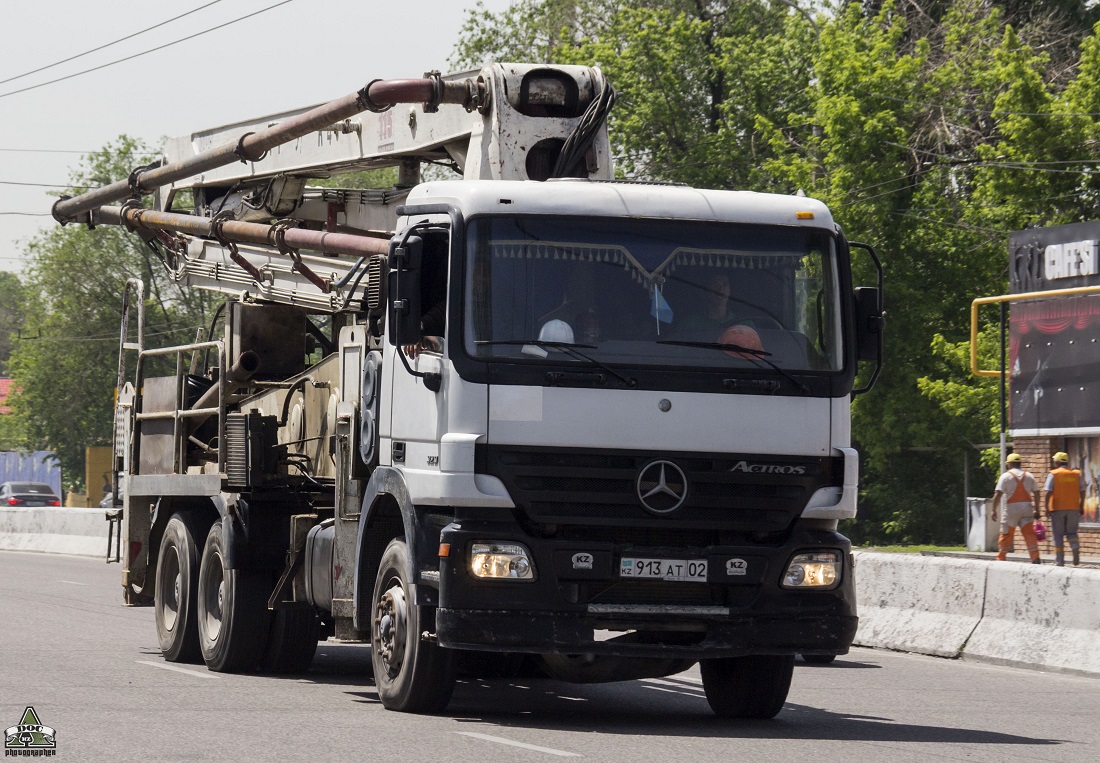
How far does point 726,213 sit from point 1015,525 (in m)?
18.1

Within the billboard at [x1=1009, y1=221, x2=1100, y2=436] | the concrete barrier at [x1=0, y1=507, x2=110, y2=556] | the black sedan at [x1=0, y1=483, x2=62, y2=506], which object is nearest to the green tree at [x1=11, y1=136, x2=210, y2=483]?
the black sedan at [x1=0, y1=483, x2=62, y2=506]

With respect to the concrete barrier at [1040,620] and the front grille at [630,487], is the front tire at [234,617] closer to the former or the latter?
the front grille at [630,487]

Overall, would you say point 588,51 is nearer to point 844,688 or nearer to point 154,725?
point 844,688

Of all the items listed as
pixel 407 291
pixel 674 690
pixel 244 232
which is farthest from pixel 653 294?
pixel 244 232

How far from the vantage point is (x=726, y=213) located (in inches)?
385

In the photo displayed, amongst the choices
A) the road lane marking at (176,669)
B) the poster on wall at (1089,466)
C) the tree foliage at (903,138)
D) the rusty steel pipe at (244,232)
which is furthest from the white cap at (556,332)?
the tree foliage at (903,138)

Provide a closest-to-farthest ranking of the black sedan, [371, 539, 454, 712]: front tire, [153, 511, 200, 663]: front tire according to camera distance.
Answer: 1. [371, 539, 454, 712]: front tire
2. [153, 511, 200, 663]: front tire
3. the black sedan

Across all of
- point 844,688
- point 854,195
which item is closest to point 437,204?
point 844,688

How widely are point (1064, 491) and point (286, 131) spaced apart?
54.0ft

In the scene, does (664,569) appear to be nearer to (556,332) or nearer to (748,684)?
(556,332)

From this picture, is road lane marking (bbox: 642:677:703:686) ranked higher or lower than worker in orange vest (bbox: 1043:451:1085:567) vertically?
lower

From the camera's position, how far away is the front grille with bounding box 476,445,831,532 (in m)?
9.27

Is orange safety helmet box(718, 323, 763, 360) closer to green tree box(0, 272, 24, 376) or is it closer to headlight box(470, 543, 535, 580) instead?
headlight box(470, 543, 535, 580)

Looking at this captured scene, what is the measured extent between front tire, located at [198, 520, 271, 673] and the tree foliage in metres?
25.8
